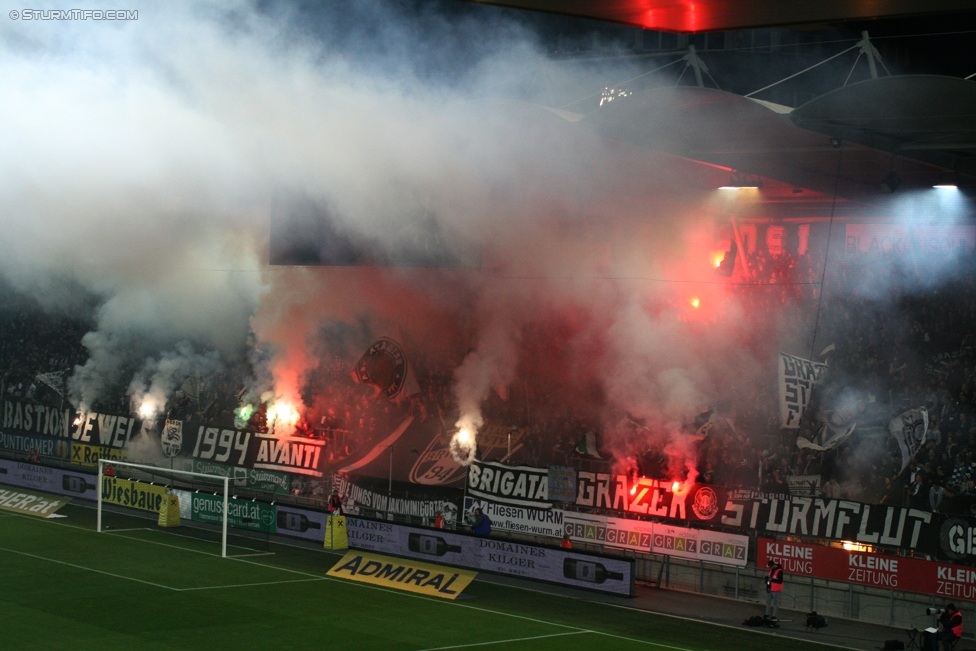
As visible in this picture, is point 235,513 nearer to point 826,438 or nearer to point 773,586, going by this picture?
point 773,586

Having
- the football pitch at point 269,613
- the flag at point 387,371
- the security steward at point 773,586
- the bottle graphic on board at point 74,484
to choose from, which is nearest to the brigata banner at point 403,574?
the football pitch at point 269,613

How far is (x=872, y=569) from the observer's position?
17.8 meters

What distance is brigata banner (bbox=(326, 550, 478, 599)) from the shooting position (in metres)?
19.3

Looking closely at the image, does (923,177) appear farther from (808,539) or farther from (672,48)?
(808,539)

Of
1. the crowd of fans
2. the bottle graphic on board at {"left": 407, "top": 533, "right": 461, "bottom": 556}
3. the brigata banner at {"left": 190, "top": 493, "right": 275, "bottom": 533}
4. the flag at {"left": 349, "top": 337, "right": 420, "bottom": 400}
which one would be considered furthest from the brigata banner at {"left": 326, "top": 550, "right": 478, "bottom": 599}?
the flag at {"left": 349, "top": 337, "right": 420, "bottom": 400}

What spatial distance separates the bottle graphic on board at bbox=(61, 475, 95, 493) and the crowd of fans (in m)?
5.83

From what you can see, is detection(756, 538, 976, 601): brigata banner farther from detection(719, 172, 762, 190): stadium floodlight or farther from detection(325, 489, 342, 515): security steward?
detection(325, 489, 342, 515): security steward

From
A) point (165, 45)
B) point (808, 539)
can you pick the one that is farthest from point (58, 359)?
point (165, 45)

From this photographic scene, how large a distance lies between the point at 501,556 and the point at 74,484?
13630 mm

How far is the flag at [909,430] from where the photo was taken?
20.5 metres

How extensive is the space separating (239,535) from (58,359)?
14732 mm

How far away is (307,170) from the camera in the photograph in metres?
15.2

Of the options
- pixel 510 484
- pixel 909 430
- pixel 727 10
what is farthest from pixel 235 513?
pixel 727 10

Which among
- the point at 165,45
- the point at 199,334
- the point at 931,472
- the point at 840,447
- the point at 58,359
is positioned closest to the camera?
the point at 165,45
